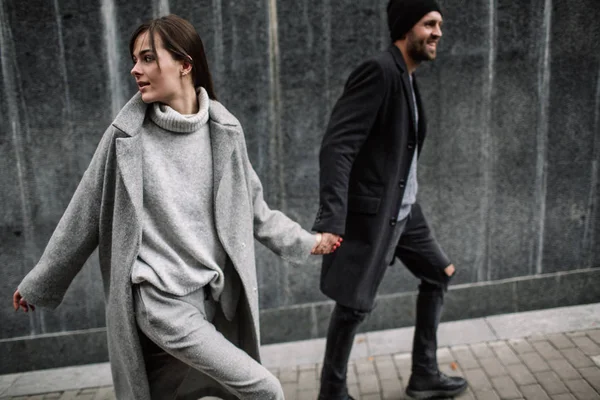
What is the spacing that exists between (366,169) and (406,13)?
84 cm

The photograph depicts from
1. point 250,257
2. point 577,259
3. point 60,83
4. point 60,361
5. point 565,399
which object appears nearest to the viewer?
point 250,257

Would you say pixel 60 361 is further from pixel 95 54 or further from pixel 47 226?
pixel 95 54

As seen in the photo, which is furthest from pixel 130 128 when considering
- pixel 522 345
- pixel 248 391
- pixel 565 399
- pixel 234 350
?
pixel 522 345

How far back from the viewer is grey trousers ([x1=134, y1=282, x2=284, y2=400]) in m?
Answer: 2.26

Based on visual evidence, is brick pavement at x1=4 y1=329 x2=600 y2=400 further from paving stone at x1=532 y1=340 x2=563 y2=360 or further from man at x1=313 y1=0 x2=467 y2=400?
man at x1=313 y1=0 x2=467 y2=400

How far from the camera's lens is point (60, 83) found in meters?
4.04

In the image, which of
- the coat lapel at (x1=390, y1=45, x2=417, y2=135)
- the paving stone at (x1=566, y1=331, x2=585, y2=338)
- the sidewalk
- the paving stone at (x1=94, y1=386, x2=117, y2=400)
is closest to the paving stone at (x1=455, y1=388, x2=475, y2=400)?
the sidewalk

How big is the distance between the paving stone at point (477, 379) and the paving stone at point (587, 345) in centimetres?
74

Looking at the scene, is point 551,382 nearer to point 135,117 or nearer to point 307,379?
point 307,379

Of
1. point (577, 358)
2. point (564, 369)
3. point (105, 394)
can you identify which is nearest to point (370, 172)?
point (564, 369)

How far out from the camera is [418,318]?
11.6 ft

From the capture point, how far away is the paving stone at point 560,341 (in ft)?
13.1

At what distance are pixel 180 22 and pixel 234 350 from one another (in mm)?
1303

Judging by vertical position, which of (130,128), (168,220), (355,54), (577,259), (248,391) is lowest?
(577,259)
